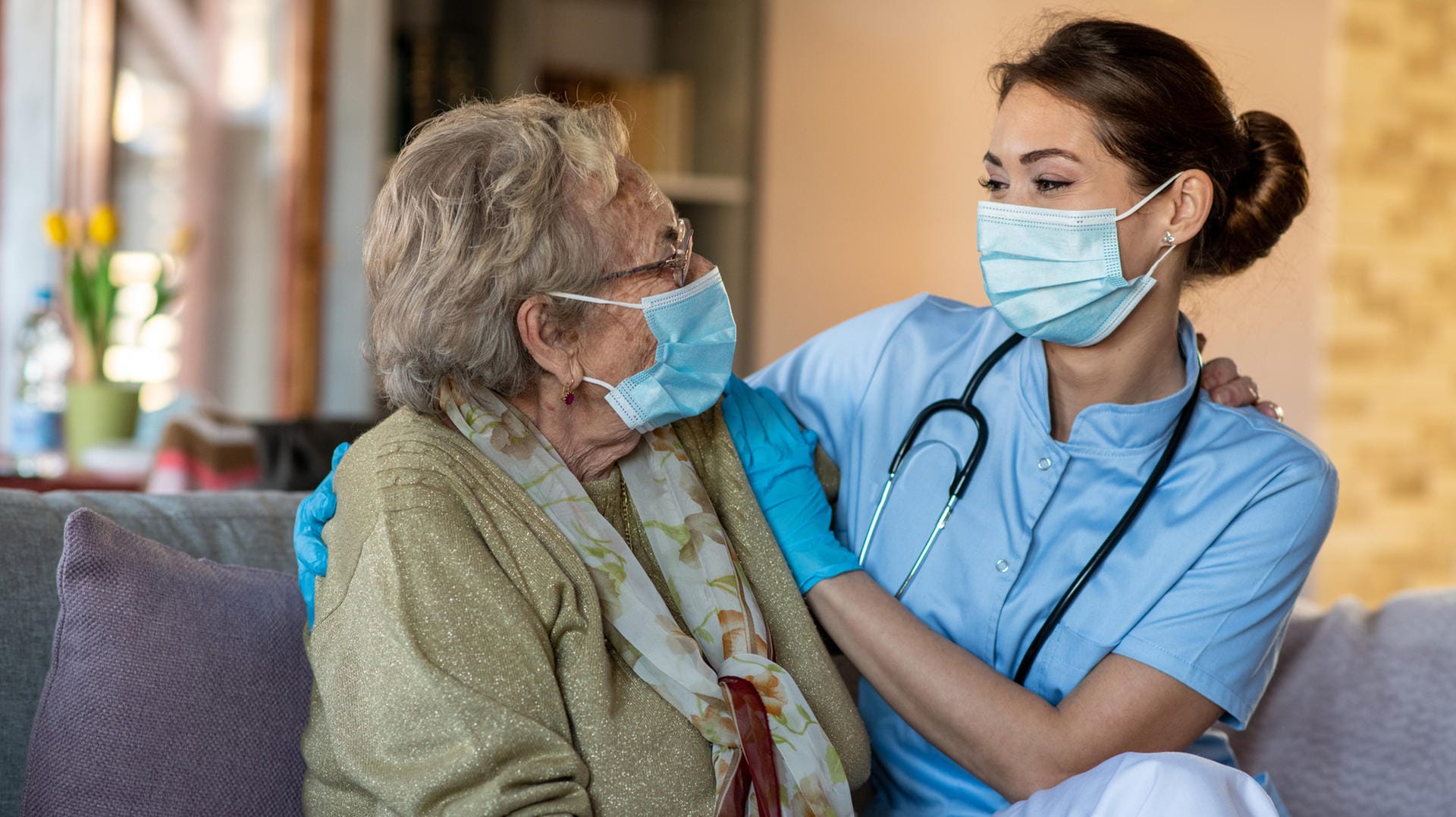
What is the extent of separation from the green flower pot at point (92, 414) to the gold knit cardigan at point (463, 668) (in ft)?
5.44

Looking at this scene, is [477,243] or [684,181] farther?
[684,181]

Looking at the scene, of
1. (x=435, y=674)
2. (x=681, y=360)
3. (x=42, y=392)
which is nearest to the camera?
(x=435, y=674)

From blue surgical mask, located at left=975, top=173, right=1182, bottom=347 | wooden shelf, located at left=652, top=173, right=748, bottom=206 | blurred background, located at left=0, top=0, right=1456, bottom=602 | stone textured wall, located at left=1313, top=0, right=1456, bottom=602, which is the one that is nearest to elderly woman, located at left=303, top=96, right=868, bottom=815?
blue surgical mask, located at left=975, top=173, right=1182, bottom=347

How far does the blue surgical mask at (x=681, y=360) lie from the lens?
1.35m

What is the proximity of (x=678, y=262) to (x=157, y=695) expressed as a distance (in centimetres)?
72

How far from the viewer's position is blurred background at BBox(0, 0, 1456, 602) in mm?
3004

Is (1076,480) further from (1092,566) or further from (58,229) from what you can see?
(58,229)

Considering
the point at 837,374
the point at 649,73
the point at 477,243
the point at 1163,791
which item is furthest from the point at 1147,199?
the point at 649,73

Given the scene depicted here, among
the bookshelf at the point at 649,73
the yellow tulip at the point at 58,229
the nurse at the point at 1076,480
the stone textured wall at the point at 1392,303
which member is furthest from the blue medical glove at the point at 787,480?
the stone textured wall at the point at 1392,303

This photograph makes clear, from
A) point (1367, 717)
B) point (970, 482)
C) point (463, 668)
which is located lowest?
point (1367, 717)

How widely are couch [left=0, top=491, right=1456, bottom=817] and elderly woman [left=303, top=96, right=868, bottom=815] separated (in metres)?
0.38

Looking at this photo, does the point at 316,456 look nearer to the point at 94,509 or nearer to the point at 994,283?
the point at 94,509

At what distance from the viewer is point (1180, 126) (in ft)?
4.72

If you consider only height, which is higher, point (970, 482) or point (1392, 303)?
point (1392, 303)
